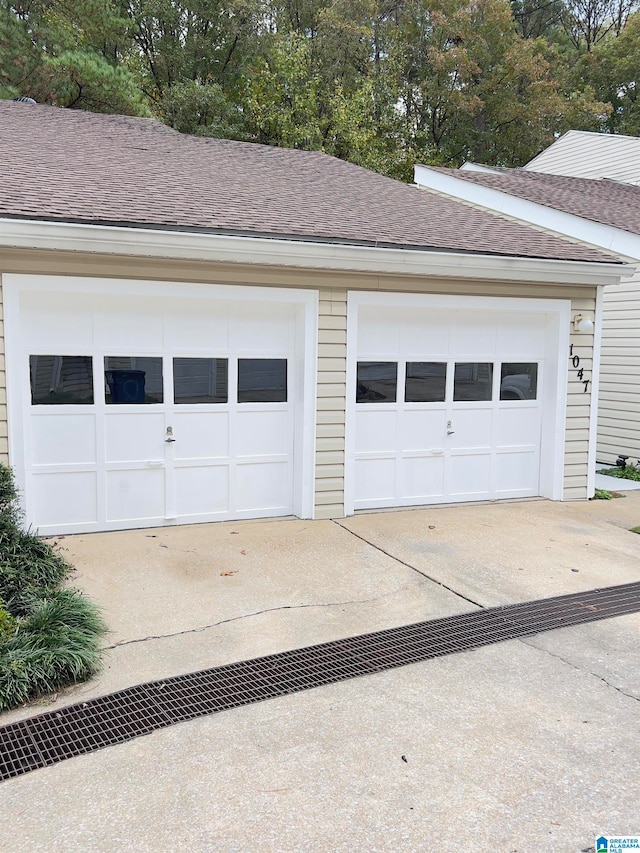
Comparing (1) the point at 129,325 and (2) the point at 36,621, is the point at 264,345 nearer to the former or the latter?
(1) the point at 129,325

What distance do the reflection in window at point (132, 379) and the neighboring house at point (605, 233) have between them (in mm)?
6422

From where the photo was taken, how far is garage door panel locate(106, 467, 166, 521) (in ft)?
21.7

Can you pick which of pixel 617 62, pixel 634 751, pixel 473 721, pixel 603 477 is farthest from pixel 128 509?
pixel 617 62

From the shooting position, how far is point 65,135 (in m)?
9.09

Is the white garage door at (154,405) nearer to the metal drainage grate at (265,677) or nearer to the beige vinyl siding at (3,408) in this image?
the beige vinyl siding at (3,408)

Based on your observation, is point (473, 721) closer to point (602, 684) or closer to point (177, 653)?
point (602, 684)

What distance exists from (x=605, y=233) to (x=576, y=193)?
10.3ft

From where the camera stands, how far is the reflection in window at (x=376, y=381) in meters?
7.52

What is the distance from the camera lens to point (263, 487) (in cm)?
727

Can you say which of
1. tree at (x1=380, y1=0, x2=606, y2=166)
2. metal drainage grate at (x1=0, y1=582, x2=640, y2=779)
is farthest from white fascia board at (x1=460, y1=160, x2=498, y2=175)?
metal drainage grate at (x1=0, y1=582, x2=640, y2=779)

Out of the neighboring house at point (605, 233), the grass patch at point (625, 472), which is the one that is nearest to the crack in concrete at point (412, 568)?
the grass patch at point (625, 472)

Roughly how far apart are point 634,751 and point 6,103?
11.2 metres

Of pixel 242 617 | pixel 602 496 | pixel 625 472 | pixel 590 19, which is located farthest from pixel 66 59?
pixel 590 19

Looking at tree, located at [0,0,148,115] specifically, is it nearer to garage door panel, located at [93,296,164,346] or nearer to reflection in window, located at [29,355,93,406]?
garage door panel, located at [93,296,164,346]
